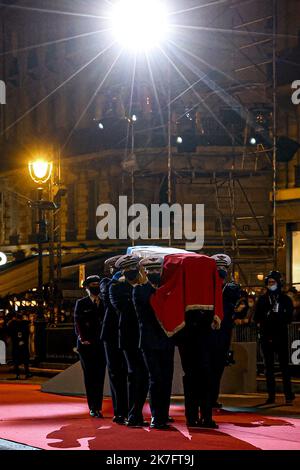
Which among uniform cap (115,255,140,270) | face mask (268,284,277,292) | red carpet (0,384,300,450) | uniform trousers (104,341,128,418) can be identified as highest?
uniform cap (115,255,140,270)

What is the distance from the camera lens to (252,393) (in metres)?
20.8

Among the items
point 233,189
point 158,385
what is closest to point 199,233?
point 233,189

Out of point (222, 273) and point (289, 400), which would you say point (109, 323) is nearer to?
point (222, 273)

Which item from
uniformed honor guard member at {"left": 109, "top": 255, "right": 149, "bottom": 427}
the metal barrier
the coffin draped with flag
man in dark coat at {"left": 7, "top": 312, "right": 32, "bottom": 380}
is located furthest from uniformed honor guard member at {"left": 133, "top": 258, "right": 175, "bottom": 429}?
man in dark coat at {"left": 7, "top": 312, "right": 32, "bottom": 380}

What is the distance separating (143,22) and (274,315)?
17499 mm

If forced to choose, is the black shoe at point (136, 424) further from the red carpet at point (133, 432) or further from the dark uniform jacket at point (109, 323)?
the dark uniform jacket at point (109, 323)

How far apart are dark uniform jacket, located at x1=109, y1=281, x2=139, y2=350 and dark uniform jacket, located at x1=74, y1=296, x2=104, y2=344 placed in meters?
1.44

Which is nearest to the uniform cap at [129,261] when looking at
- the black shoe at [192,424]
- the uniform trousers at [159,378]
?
the uniform trousers at [159,378]

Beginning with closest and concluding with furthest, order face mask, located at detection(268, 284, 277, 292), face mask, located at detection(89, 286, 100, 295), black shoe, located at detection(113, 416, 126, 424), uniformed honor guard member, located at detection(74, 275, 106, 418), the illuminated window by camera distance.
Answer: black shoe, located at detection(113, 416, 126, 424)
uniformed honor guard member, located at detection(74, 275, 106, 418)
face mask, located at detection(89, 286, 100, 295)
face mask, located at detection(268, 284, 277, 292)
the illuminated window

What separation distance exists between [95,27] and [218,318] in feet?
118

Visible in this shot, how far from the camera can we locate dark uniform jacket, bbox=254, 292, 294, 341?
17922 millimetres

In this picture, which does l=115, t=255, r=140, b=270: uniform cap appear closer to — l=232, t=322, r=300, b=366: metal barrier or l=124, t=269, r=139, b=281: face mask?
l=124, t=269, r=139, b=281: face mask

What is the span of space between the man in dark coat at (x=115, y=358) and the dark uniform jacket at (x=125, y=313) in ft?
1.62

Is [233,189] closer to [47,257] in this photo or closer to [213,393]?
[47,257]
